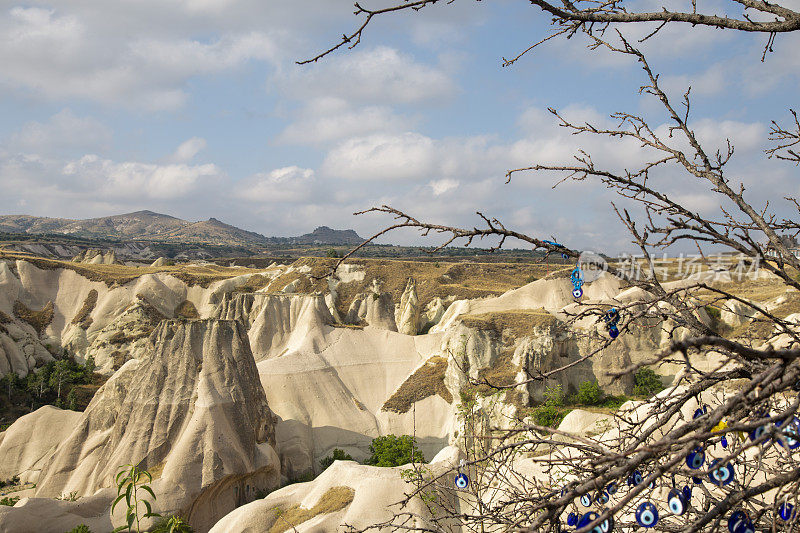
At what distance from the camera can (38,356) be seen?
37.8 m

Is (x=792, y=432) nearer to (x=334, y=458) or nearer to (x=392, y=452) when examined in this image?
(x=392, y=452)

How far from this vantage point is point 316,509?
16.5 m

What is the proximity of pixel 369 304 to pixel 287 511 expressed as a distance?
3140cm

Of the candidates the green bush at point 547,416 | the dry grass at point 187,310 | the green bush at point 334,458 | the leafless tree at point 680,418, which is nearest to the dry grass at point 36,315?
the dry grass at point 187,310

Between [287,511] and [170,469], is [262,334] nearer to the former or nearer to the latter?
[170,469]

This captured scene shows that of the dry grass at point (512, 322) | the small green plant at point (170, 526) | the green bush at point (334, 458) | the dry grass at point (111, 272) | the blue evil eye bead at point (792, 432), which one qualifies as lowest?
the green bush at point (334, 458)

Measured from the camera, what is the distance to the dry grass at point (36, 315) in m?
42.7

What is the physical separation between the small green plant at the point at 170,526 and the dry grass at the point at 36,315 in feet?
103

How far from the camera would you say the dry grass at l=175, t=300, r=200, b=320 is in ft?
158

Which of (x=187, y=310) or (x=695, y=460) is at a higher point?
(x=695, y=460)

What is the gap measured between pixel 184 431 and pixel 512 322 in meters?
20.2

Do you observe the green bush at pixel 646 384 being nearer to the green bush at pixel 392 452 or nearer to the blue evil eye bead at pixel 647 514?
the green bush at pixel 392 452

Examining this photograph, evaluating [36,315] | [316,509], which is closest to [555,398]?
[316,509]

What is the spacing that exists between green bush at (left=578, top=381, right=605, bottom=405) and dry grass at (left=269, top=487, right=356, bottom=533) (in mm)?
16685
